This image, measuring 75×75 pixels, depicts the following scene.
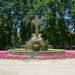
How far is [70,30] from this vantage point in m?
52.2

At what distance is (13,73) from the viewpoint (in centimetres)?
1205

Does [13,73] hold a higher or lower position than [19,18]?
lower

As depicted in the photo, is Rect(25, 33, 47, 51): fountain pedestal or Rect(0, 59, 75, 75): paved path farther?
Rect(25, 33, 47, 51): fountain pedestal

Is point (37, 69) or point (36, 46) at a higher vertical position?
point (36, 46)

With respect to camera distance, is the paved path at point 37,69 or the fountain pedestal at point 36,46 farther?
the fountain pedestal at point 36,46

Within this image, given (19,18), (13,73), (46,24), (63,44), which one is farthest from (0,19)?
(13,73)

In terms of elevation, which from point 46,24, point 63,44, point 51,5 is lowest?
point 63,44

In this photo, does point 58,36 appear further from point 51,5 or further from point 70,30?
point 51,5

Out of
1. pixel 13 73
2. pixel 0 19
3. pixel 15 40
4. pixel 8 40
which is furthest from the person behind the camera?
pixel 15 40

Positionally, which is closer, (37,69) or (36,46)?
(37,69)

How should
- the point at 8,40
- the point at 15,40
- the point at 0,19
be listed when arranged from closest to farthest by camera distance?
1. the point at 0,19
2. the point at 8,40
3. the point at 15,40

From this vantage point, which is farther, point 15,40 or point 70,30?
point 15,40

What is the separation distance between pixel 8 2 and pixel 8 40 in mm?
7393

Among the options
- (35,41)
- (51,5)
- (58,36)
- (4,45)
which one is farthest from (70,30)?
(35,41)
